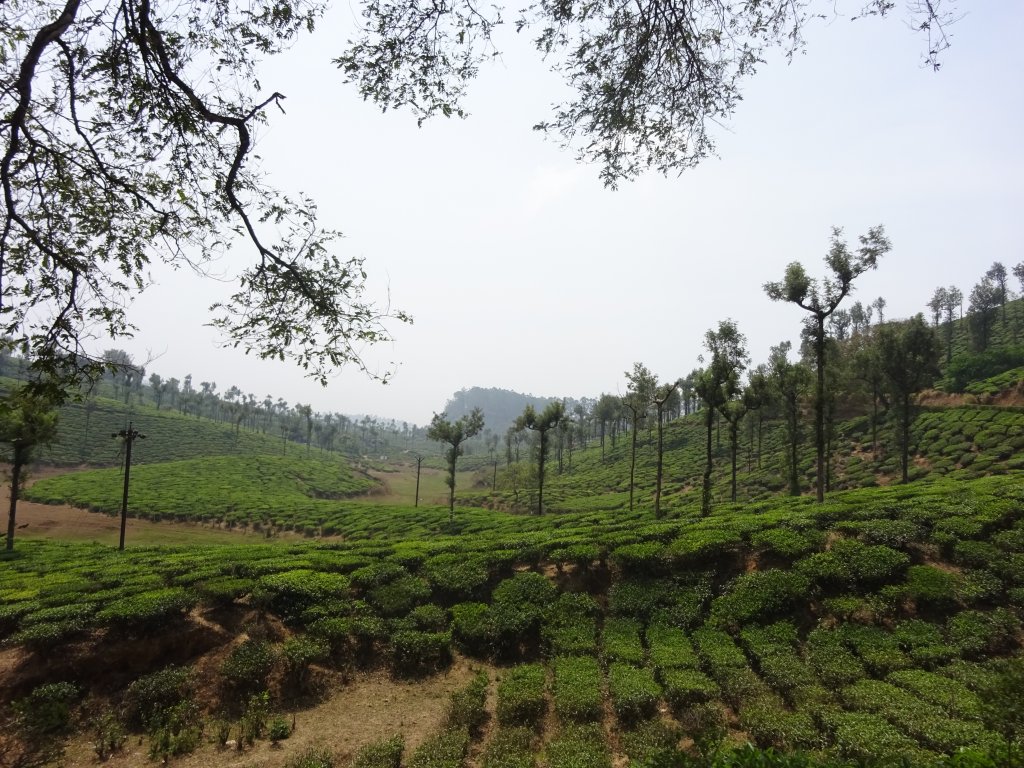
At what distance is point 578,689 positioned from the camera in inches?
371

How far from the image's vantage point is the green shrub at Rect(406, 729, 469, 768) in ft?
25.0

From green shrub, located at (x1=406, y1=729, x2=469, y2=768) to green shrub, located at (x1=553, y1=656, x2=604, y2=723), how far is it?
6.50 feet

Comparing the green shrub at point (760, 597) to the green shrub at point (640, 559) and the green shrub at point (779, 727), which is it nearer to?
the green shrub at point (640, 559)

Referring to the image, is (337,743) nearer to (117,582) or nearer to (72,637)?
(72,637)

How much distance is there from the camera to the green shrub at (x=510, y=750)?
24.7 feet

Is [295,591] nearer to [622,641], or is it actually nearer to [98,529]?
[622,641]

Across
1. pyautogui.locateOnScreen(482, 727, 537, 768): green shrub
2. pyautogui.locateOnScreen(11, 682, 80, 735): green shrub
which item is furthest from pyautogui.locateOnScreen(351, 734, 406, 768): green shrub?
pyautogui.locateOnScreen(11, 682, 80, 735): green shrub

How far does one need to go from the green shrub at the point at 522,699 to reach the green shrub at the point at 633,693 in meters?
1.48

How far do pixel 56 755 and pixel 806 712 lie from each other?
13.3 metres

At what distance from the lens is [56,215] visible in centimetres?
557

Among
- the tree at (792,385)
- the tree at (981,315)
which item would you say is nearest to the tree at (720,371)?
the tree at (792,385)

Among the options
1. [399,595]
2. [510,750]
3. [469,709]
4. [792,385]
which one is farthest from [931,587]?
[792,385]

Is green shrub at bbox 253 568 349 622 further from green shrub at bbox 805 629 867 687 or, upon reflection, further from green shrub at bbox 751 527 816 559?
green shrub at bbox 751 527 816 559

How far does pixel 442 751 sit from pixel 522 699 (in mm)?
1887
